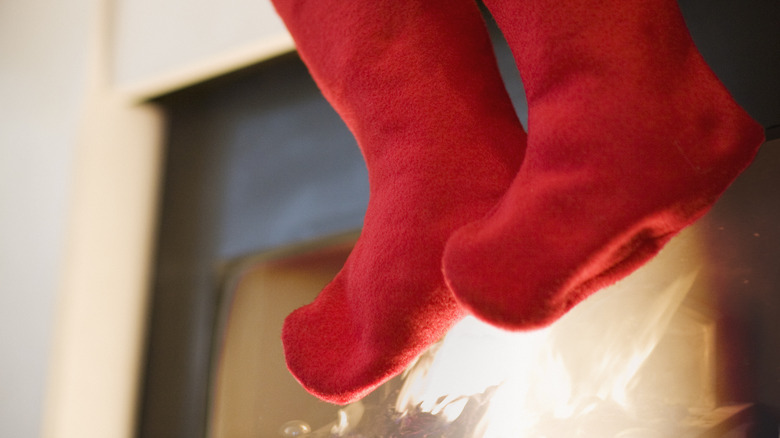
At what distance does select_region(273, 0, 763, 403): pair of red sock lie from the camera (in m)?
0.36

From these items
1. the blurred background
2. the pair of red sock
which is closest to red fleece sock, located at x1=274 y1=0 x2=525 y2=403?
the pair of red sock

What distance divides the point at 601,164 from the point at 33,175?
117 centimetres

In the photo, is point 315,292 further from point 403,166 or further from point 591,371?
point 403,166

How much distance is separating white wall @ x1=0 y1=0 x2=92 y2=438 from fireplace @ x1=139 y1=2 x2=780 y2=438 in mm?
175

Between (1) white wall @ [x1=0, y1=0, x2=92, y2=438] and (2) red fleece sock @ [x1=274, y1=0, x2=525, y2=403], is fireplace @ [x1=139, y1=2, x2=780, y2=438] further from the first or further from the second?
(2) red fleece sock @ [x1=274, y1=0, x2=525, y2=403]

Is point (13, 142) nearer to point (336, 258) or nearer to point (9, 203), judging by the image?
point (9, 203)

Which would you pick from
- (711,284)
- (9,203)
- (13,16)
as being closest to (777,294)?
(711,284)

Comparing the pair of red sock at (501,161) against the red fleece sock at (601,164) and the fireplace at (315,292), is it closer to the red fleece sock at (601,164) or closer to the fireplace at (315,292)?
the red fleece sock at (601,164)

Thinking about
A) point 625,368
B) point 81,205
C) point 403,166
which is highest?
point 403,166

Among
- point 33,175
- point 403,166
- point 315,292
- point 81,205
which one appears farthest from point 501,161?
point 33,175

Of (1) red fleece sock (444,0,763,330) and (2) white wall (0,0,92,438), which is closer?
(1) red fleece sock (444,0,763,330)

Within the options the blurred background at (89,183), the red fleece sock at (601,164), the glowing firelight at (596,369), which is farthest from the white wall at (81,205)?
the red fleece sock at (601,164)

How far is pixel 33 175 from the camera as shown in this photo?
1234 mm

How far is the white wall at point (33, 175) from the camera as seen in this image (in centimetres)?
113
